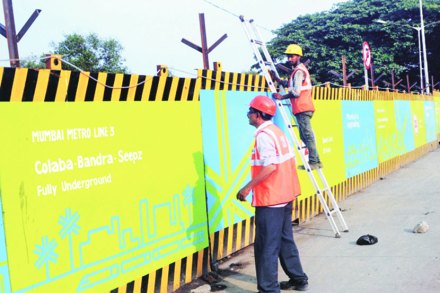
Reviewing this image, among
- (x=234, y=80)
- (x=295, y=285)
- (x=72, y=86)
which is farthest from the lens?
(x=234, y=80)

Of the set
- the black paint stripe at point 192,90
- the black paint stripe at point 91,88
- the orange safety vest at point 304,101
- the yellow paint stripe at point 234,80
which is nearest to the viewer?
the black paint stripe at point 91,88

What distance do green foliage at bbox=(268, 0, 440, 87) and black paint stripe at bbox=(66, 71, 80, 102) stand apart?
38.8 meters

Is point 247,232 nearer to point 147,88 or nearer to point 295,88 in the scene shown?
point 295,88

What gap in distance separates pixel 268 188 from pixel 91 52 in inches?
1543

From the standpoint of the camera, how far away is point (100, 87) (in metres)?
4.43

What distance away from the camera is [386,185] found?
39.5ft

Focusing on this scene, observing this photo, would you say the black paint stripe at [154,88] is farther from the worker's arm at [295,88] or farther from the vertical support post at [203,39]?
the worker's arm at [295,88]

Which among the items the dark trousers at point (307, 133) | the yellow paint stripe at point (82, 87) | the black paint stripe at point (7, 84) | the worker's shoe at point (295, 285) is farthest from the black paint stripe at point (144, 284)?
the dark trousers at point (307, 133)

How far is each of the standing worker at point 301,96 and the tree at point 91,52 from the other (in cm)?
3264

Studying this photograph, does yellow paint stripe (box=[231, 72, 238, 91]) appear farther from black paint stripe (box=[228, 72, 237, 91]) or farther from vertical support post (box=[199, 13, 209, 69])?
vertical support post (box=[199, 13, 209, 69])

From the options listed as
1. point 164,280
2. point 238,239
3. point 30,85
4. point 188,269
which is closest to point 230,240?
point 238,239

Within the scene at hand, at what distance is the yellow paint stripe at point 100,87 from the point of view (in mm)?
4387

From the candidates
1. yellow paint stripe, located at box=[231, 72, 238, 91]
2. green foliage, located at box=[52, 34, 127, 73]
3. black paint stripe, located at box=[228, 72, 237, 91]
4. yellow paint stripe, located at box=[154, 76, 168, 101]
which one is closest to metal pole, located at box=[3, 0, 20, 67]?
yellow paint stripe, located at box=[154, 76, 168, 101]

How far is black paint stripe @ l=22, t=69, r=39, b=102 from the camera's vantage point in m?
3.74
